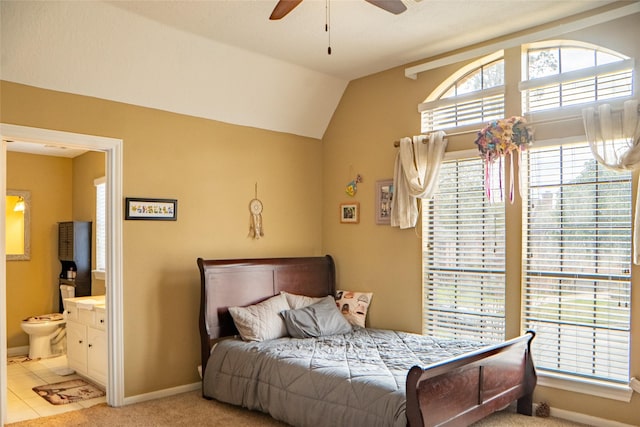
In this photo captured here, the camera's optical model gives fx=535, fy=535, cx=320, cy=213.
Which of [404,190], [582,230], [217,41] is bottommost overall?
[582,230]

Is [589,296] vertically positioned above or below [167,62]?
below

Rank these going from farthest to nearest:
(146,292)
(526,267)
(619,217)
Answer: (146,292)
(526,267)
(619,217)

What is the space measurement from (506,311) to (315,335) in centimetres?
148

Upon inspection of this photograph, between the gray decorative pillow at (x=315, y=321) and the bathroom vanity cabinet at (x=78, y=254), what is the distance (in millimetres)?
2908

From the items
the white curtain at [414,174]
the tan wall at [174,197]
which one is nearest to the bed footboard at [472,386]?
the white curtain at [414,174]

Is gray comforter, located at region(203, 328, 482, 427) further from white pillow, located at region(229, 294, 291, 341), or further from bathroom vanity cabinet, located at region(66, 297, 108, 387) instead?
bathroom vanity cabinet, located at region(66, 297, 108, 387)

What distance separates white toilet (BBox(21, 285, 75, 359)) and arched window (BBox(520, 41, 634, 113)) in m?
5.16

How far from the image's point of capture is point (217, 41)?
13.6 feet

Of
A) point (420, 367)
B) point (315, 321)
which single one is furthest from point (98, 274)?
point (420, 367)

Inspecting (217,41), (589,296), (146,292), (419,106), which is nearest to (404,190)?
(419,106)

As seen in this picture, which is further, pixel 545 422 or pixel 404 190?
pixel 404 190

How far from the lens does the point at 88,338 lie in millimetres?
4797

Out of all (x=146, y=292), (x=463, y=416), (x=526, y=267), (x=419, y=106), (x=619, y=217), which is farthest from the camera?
(x=419, y=106)

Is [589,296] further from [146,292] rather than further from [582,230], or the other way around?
[146,292]
